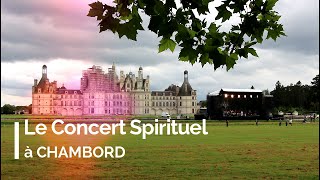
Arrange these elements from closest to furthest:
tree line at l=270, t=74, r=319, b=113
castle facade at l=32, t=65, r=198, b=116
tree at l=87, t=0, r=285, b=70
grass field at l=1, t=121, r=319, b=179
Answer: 1. tree at l=87, t=0, r=285, b=70
2. grass field at l=1, t=121, r=319, b=179
3. tree line at l=270, t=74, r=319, b=113
4. castle facade at l=32, t=65, r=198, b=116

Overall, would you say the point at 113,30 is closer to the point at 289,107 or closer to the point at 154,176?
the point at 154,176

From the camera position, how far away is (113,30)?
3.70 m

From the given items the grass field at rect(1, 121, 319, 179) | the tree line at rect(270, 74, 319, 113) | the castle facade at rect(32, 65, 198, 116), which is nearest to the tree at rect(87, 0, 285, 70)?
the grass field at rect(1, 121, 319, 179)

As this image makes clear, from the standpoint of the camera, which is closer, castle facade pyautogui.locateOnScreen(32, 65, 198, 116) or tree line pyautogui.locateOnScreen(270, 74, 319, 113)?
tree line pyautogui.locateOnScreen(270, 74, 319, 113)

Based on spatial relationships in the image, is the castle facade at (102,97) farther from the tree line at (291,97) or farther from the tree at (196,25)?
the tree at (196,25)

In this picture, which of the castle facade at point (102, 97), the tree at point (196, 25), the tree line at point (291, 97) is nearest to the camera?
the tree at point (196, 25)

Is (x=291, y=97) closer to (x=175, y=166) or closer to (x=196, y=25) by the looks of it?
(x=175, y=166)

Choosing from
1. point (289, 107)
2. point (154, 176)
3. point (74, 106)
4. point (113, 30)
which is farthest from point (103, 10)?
point (74, 106)

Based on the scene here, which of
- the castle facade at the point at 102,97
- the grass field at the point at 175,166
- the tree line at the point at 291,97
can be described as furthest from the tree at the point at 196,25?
the castle facade at the point at 102,97

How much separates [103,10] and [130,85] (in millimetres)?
145318

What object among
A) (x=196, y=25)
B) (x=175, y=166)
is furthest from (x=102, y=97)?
(x=196, y=25)

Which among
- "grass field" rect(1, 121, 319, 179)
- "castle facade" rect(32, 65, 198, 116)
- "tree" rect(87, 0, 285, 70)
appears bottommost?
"grass field" rect(1, 121, 319, 179)

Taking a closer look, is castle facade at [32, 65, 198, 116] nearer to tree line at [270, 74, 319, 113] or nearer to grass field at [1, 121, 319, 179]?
tree line at [270, 74, 319, 113]

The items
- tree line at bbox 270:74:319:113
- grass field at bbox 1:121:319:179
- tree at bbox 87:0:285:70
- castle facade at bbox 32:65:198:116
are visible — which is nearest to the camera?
tree at bbox 87:0:285:70
